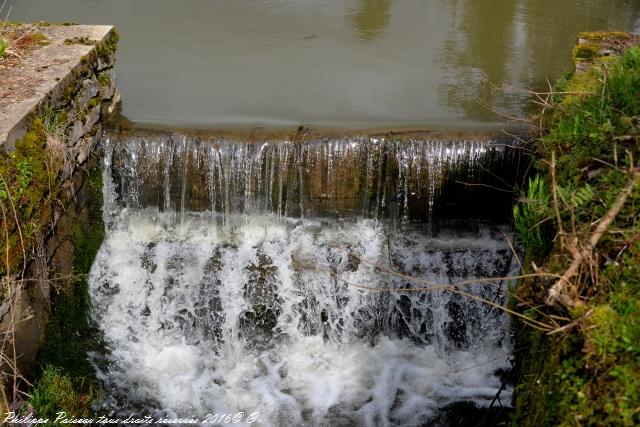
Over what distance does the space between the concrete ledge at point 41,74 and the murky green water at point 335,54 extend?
3.03 ft

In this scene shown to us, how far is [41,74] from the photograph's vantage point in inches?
189

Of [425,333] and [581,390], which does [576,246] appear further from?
[425,333]

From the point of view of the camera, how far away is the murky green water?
634 cm

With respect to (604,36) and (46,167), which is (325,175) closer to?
(46,167)

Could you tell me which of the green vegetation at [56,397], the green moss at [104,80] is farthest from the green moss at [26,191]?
the green moss at [104,80]

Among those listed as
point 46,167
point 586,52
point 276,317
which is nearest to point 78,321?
point 46,167

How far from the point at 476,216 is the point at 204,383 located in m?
2.74

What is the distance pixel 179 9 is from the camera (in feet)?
29.2

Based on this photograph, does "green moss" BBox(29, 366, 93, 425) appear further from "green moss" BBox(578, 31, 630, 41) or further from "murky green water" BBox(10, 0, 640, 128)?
"green moss" BBox(578, 31, 630, 41)

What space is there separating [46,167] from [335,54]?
4.20 m

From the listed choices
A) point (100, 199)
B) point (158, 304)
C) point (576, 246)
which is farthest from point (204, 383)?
point (576, 246)

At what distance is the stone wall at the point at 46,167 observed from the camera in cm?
395

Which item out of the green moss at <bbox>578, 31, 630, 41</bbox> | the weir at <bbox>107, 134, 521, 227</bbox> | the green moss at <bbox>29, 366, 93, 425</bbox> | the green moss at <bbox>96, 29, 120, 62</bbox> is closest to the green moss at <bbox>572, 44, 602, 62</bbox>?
the green moss at <bbox>578, 31, 630, 41</bbox>

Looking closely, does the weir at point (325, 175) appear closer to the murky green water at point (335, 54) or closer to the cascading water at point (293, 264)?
the cascading water at point (293, 264)
